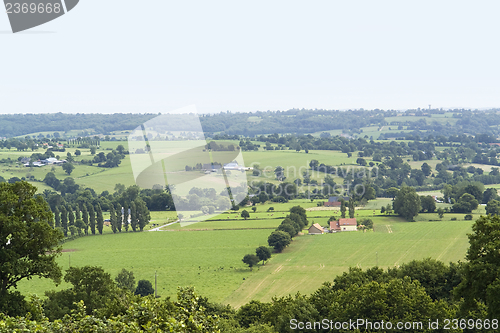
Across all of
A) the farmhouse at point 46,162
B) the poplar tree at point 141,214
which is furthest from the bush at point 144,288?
the farmhouse at point 46,162

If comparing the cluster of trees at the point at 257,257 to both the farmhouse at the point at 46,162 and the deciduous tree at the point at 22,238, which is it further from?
the farmhouse at the point at 46,162

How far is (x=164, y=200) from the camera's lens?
8200 cm

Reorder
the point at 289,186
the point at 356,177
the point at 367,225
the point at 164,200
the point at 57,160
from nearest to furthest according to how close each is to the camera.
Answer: the point at 367,225 < the point at 164,200 < the point at 289,186 < the point at 356,177 < the point at 57,160

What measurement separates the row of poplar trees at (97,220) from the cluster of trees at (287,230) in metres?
20.7

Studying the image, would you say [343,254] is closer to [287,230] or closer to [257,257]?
[287,230]

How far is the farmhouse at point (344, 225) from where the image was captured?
6519cm

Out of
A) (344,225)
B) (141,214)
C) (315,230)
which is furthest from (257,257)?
(141,214)

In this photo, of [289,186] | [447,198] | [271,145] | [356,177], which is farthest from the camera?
[271,145]

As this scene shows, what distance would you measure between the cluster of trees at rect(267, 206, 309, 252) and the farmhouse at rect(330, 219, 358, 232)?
3527 millimetres

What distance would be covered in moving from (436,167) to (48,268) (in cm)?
13150

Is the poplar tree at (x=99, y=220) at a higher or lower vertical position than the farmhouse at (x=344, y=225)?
higher

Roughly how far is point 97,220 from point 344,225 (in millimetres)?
33254

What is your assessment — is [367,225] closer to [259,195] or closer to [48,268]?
[259,195]

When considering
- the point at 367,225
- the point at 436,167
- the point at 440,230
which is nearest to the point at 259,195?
the point at 367,225
